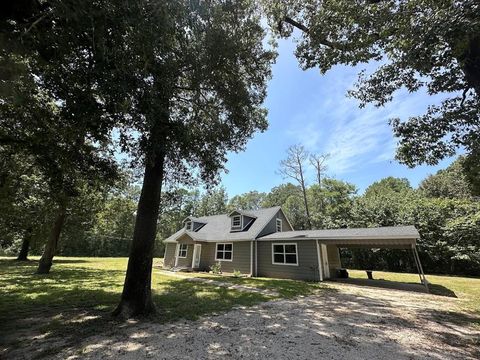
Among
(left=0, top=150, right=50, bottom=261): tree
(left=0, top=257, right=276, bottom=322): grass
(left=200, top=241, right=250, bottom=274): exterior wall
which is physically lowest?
(left=0, top=257, right=276, bottom=322): grass

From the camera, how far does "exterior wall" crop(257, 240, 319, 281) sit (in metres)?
14.7

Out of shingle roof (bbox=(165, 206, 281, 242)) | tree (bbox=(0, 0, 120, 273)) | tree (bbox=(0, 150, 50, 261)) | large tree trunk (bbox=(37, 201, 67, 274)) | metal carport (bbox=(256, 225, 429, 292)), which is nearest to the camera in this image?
tree (bbox=(0, 0, 120, 273))

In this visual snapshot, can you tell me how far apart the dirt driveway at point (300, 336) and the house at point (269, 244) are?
6156 mm

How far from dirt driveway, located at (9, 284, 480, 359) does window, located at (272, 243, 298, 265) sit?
795cm

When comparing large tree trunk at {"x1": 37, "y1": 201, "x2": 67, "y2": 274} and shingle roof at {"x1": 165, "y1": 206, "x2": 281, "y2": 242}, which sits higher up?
shingle roof at {"x1": 165, "y1": 206, "x2": 281, "y2": 242}

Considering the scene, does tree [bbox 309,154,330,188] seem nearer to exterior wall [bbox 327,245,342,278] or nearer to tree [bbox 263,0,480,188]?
exterior wall [bbox 327,245,342,278]

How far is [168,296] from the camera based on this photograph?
9266mm

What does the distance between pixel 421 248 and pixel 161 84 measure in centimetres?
2204

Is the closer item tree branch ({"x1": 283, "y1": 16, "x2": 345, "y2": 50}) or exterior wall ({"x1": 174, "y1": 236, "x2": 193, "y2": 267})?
tree branch ({"x1": 283, "y1": 16, "x2": 345, "y2": 50})

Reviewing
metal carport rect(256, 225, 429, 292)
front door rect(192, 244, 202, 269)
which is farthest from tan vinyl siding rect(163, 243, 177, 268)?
metal carport rect(256, 225, 429, 292)

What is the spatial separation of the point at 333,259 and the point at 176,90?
1583cm

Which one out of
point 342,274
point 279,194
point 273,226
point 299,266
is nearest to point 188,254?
point 273,226

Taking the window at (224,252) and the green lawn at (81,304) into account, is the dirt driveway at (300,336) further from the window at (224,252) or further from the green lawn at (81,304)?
the window at (224,252)

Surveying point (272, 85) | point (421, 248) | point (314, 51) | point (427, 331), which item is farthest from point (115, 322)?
point (421, 248)
